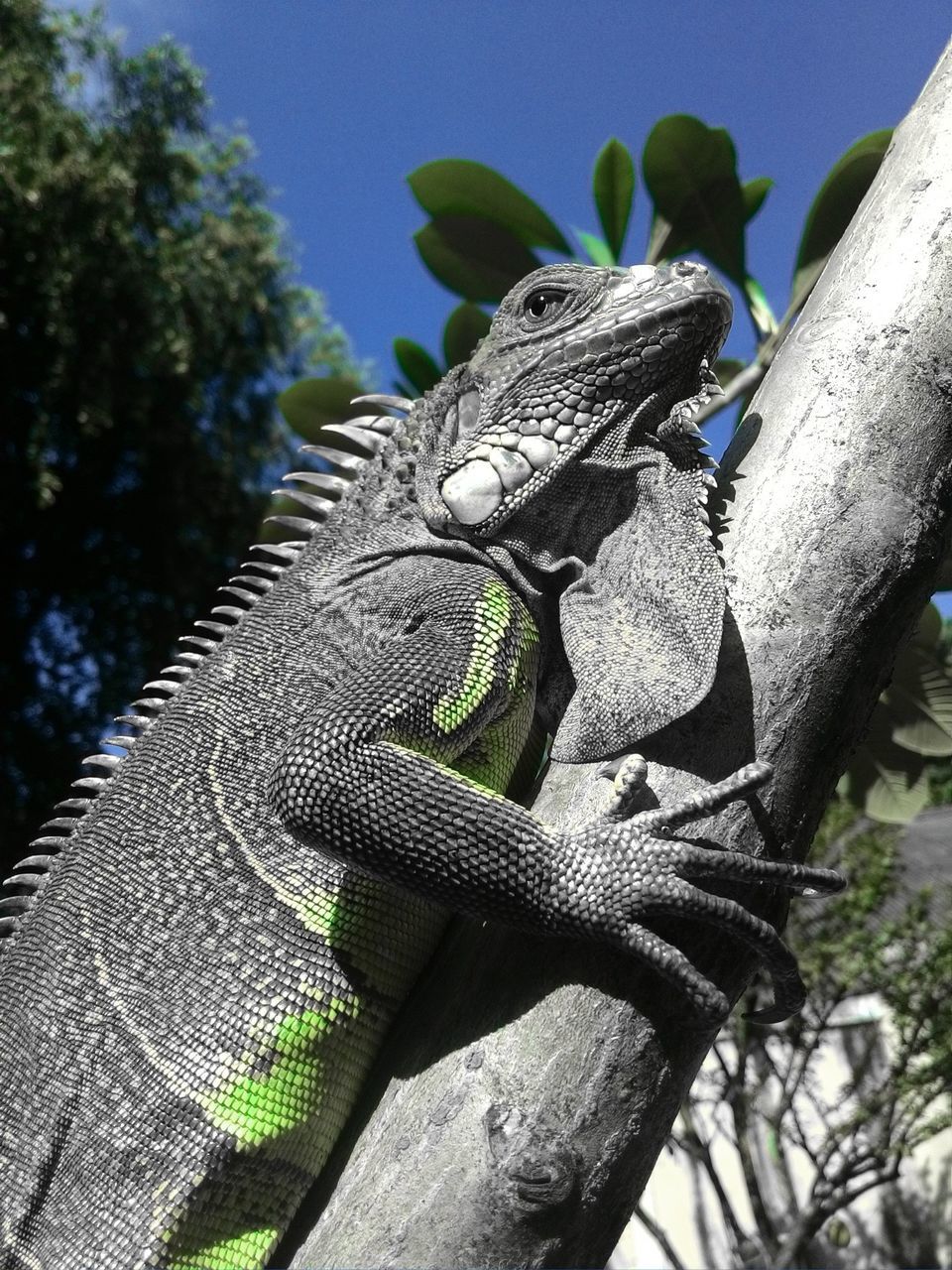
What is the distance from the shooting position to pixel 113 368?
1209cm

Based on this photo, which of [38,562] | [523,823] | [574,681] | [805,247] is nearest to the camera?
[523,823]

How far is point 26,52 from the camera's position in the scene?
1105 centimetres

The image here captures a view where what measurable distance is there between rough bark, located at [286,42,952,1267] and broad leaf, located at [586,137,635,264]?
2440mm

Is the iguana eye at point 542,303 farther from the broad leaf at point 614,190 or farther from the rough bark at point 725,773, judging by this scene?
the broad leaf at point 614,190

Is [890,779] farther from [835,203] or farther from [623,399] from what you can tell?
[623,399]

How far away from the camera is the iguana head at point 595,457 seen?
2053 millimetres

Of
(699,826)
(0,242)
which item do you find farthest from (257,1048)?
(0,242)

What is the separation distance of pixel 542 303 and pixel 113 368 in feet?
35.5

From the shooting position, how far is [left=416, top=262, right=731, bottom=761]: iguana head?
2053mm

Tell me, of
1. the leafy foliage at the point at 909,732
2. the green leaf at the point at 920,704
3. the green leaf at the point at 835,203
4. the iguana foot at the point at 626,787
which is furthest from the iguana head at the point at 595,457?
the green leaf at the point at 920,704

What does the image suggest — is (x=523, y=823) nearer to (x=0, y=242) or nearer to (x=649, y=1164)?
(x=649, y=1164)

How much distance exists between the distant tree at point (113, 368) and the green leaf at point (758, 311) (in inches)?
331

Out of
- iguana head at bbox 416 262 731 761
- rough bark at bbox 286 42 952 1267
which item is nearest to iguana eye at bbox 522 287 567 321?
iguana head at bbox 416 262 731 761

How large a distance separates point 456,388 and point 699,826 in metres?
1.36
